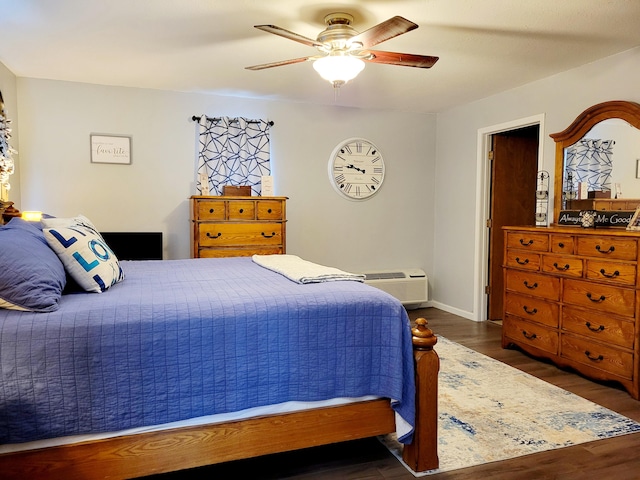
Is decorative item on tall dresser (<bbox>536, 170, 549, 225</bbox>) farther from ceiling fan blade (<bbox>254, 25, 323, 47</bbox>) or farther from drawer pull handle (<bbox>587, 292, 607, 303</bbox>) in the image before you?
ceiling fan blade (<bbox>254, 25, 323, 47</bbox>)

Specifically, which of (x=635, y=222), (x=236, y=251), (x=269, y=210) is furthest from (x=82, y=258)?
(x=635, y=222)

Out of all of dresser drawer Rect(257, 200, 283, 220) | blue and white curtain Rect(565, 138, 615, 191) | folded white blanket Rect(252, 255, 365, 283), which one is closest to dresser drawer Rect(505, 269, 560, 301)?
blue and white curtain Rect(565, 138, 615, 191)

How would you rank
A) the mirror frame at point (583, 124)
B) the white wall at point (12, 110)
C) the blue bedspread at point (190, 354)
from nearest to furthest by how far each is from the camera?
the blue bedspread at point (190, 354)
the mirror frame at point (583, 124)
the white wall at point (12, 110)

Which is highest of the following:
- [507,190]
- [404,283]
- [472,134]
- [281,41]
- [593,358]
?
[281,41]

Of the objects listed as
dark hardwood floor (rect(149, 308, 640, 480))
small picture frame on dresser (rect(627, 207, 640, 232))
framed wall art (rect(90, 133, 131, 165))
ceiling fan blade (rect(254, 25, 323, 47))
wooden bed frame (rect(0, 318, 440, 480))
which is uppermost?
ceiling fan blade (rect(254, 25, 323, 47))

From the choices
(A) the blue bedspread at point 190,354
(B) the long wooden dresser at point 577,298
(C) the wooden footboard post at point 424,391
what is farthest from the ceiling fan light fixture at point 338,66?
(B) the long wooden dresser at point 577,298

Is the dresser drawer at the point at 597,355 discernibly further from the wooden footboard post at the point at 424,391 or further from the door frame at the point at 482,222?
the wooden footboard post at the point at 424,391

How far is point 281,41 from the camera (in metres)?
3.12

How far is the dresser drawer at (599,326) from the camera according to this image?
2.88 metres

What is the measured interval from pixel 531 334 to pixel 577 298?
Answer: 22.1 inches

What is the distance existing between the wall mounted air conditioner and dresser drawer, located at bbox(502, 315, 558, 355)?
152 centimetres

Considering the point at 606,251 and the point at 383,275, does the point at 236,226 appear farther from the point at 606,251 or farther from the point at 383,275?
the point at 606,251

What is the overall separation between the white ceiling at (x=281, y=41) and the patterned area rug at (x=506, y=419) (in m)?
2.35

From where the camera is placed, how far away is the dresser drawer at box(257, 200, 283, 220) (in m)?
4.31
